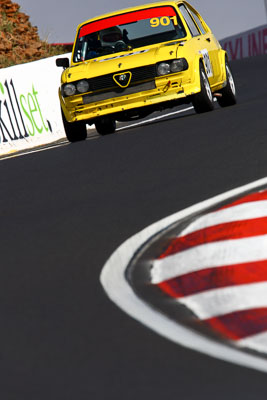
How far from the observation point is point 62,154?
13164mm

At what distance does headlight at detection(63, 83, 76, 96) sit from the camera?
571 inches

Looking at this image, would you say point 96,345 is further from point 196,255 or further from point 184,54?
point 184,54

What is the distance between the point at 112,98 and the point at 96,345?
9754 millimetres

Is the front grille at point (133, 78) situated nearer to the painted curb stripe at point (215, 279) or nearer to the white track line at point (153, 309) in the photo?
the white track line at point (153, 309)

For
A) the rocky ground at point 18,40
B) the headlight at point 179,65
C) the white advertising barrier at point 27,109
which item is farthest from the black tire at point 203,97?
the rocky ground at point 18,40

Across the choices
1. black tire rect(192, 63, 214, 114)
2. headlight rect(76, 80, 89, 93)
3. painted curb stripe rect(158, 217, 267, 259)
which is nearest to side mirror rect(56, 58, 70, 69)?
headlight rect(76, 80, 89, 93)

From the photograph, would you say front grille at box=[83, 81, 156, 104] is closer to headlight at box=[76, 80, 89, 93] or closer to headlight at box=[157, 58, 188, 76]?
headlight at box=[76, 80, 89, 93]

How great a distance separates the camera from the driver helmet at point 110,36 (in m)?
15.1

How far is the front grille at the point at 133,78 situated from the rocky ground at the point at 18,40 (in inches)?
700

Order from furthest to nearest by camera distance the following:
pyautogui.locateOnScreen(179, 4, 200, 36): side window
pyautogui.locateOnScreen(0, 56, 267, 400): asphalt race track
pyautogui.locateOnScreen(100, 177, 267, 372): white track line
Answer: pyautogui.locateOnScreen(179, 4, 200, 36): side window
pyautogui.locateOnScreen(100, 177, 267, 372): white track line
pyautogui.locateOnScreen(0, 56, 267, 400): asphalt race track

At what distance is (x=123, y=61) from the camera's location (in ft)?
46.9

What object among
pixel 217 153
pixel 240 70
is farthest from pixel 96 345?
pixel 240 70

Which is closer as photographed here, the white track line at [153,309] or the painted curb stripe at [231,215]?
the white track line at [153,309]

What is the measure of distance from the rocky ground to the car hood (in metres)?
17.5
